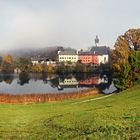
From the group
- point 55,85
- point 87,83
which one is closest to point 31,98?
point 55,85

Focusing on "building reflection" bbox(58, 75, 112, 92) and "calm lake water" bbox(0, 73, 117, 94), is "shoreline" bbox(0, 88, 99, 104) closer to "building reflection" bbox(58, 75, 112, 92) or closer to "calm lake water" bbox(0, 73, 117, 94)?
"calm lake water" bbox(0, 73, 117, 94)

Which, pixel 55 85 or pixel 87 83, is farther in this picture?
pixel 87 83

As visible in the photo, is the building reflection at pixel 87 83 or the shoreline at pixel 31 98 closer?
the shoreline at pixel 31 98

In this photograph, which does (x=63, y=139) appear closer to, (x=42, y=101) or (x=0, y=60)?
(x=42, y=101)

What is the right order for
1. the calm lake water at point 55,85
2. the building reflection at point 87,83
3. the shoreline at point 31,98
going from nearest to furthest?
the shoreline at point 31,98 → the calm lake water at point 55,85 → the building reflection at point 87,83

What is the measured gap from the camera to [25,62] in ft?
541

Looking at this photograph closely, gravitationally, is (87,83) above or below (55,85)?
above

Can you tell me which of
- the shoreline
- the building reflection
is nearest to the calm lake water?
the building reflection

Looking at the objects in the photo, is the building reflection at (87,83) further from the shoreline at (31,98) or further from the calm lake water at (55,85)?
the shoreline at (31,98)

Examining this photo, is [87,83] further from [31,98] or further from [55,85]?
[31,98]

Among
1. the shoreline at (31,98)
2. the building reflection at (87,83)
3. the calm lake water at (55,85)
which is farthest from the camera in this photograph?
the building reflection at (87,83)

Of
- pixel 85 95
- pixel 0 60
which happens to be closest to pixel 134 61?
pixel 85 95

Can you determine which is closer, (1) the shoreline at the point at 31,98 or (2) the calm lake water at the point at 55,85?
(1) the shoreline at the point at 31,98

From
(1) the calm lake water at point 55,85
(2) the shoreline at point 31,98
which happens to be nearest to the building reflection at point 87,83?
(1) the calm lake water at point 55,85
